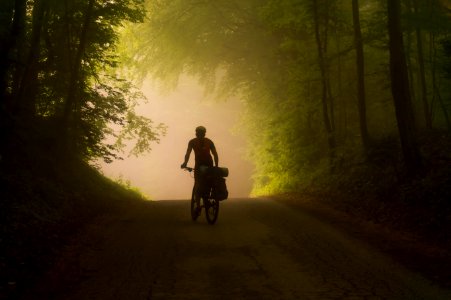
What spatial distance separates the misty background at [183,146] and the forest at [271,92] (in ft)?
113

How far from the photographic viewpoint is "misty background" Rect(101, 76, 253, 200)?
70.0m

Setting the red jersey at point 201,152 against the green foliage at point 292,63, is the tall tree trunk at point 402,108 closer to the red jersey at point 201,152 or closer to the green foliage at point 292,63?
the green foliage at point 292,63

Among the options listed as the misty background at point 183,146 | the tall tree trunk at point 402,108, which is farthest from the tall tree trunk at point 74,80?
the misty background at point 183,146

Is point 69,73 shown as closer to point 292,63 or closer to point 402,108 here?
point 292,63

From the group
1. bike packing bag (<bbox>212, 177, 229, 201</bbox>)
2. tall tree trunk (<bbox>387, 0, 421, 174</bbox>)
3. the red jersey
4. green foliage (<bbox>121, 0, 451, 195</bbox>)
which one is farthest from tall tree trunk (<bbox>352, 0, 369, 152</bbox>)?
bike packing bag (<bbox>212, 177, 229, 201</bbox>)

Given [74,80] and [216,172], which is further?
[74,80]

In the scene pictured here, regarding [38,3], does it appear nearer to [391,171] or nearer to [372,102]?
[391,171]

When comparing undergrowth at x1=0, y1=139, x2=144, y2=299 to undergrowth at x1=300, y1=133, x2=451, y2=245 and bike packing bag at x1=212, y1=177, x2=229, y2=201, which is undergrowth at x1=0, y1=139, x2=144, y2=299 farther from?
undergrowth at x1=300, y1=133, x2=451, y2=245

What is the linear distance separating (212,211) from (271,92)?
16.8m

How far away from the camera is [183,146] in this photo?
94812mm

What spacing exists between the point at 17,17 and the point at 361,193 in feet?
33.4

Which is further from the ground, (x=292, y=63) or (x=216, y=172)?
(x=292, y=63)

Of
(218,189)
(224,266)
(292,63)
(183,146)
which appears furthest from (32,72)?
(183,146)

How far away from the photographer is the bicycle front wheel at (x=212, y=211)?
33.9 feet
